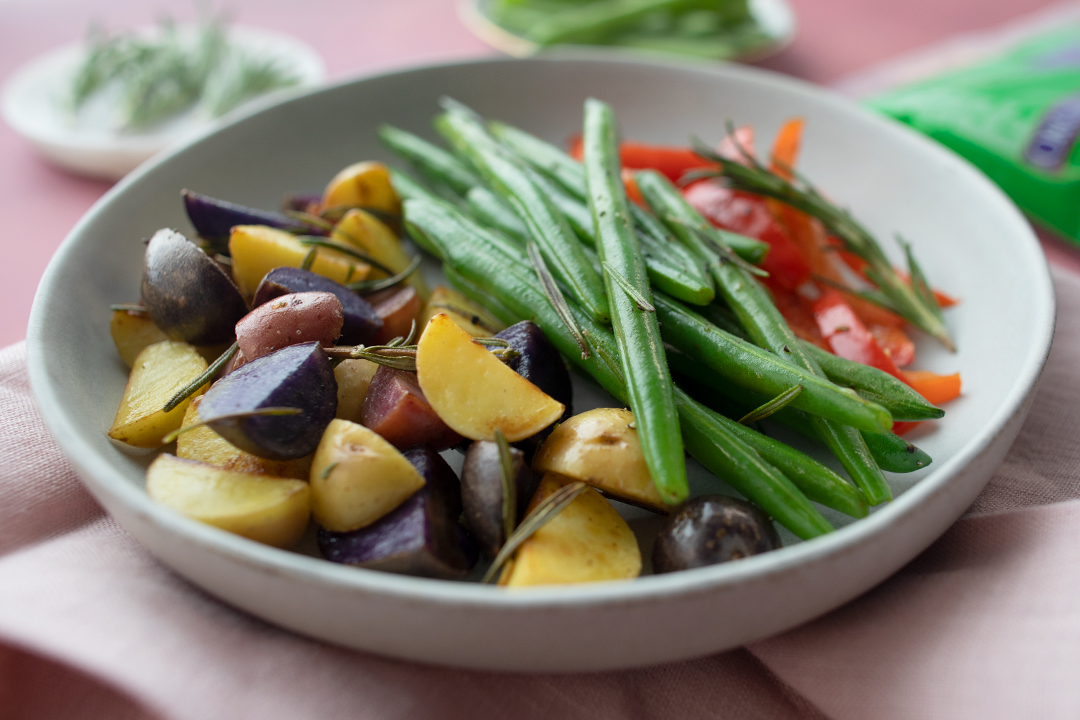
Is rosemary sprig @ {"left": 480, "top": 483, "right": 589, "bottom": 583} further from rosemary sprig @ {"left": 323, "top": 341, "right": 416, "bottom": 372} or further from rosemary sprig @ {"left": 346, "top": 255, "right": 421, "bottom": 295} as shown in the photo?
rosemary sprig @ {"left": 346, "top": 255, "right": 421, "bottom": 295}

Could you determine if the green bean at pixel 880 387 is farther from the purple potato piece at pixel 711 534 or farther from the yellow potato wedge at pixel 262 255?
the yellow potato wedge at pixel 262 255

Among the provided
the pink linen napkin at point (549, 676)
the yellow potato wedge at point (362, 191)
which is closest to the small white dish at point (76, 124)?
the yellow potato wedge at point (362, 191)

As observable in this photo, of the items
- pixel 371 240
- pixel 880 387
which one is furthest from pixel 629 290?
pixel 371 240

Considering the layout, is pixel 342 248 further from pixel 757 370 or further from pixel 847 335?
pixel 847 335

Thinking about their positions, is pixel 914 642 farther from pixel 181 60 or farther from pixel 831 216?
pixel 181 60

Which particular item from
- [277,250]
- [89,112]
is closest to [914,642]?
[277,250]

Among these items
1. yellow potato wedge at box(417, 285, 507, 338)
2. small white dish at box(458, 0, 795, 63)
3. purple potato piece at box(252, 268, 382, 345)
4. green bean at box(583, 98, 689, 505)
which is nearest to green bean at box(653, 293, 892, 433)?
green bean at box(583, 98, 689, 505)

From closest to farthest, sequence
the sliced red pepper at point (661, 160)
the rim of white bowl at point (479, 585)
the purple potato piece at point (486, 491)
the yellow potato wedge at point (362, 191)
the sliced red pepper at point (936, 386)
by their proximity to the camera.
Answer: the rim of white bowl at point (479, 585), the purple potato piece at point (486, 491), the sliced red pepper at point (936, 386), the yellow potato wedge at point (362, 191), the sliced red pepper at point (661, 160)
